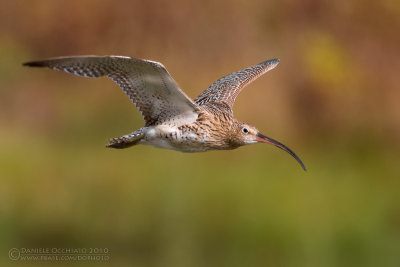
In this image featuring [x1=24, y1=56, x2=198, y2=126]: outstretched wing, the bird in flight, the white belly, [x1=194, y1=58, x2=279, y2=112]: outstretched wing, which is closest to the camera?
[x1=24, y1=56, x2=198, y2=126]: outstretched wing

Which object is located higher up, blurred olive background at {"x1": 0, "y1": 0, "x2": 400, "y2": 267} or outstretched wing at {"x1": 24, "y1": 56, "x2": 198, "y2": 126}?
blurred olive background at {"x1": 0, "y1": 0, "x2": 400, "y2": 267}

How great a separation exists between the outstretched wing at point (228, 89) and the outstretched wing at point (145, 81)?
74cm

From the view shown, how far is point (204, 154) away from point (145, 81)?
6.10 m


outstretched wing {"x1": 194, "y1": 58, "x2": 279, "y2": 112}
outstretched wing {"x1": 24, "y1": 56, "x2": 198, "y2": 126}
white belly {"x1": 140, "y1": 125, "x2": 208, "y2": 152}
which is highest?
outstretched wing {"x1": 194, "y1": 58, "x2": 279, "y2": 112}

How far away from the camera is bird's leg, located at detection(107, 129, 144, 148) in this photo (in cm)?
862

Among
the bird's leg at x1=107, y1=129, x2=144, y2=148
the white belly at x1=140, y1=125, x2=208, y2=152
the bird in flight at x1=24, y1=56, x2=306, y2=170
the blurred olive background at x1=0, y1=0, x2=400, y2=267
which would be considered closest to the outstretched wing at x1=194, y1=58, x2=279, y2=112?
the bird in flight at x1=24, y1=56, x2=306, y2=170

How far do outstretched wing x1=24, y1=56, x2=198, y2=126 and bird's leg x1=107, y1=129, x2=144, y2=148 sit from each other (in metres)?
0.17

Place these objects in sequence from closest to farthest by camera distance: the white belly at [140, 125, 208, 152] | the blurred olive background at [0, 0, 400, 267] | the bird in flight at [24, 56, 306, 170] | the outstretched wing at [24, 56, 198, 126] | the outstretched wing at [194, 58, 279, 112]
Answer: the outstretched wing at [24, 56, 198, 126], the bird in flight at [24, 56, 306, 170], the white belly at [140, 125, 208, 152], the outstretched wing at [194, 58, 279, 112], the blurred olive background at [0, 0, 400, 267]

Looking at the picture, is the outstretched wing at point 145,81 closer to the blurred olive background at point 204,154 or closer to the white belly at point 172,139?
the white belly at point 172,139

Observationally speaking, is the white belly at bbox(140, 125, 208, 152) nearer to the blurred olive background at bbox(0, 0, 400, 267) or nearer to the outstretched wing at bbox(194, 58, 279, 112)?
the outstretched wing at bbox(194, 58, 279, 112)

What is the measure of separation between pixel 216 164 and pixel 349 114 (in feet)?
Result: 10.3

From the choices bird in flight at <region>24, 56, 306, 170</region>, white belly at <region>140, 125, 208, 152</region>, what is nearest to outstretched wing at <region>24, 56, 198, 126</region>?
bird in flight at <region>24, 56, 306, 170</region>

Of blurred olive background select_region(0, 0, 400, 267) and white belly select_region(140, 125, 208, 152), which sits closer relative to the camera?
white belly select_region(140, 125, 208, 152)

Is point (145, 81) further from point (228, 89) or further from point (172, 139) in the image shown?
point (228, 89)
